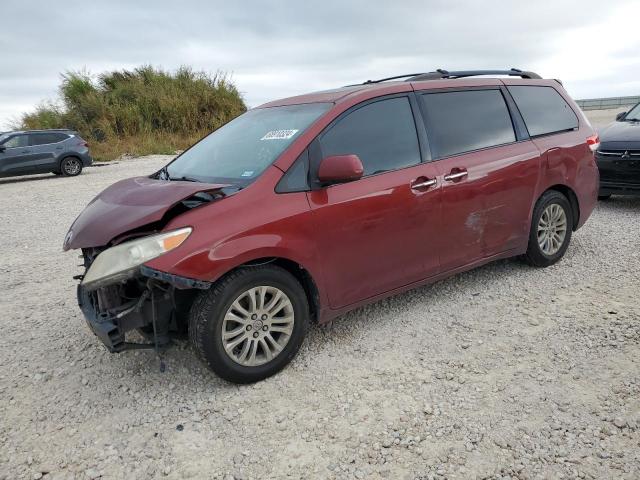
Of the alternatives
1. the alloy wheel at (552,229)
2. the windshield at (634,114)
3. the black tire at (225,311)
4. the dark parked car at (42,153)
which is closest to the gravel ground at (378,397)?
the black tire at (225,311)

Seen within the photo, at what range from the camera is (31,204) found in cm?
1041

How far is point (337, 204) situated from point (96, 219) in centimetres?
150

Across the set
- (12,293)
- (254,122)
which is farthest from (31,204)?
(254,122)

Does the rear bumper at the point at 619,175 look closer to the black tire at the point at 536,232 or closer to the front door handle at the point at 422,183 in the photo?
the black tire at the point at 536,232

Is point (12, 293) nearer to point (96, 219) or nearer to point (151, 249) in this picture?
point (96, 219)

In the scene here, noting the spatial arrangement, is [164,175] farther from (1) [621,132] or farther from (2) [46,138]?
(2) [46,138]

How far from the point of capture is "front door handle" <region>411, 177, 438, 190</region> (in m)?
3.56

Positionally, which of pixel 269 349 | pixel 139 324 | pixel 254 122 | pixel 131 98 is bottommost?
pixel 269 349

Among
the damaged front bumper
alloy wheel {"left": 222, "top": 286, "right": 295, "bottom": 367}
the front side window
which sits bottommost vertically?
alloy wheel {"left": 222, "top": 286, "right": 295, "bottom": 367}

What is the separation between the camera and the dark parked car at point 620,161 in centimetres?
674

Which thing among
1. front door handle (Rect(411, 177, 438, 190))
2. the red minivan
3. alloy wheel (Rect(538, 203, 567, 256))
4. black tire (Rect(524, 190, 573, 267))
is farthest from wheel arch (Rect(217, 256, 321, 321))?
alloy wheel (Rect(538, 203, 567, 256))

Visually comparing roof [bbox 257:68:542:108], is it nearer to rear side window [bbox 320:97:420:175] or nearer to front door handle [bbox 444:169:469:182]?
rear side window [bbox 320:97:420:175]

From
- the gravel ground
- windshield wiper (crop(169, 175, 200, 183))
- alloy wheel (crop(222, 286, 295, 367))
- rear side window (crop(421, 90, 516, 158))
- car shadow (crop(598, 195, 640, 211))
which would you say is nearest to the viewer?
the gravel ground

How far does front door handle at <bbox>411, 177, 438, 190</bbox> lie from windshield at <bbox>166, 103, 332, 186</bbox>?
2.69 feet
